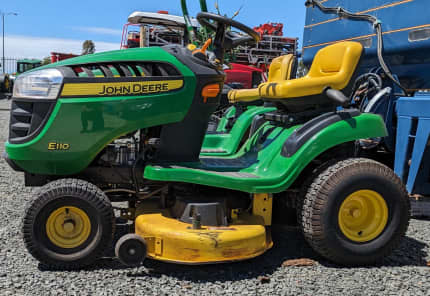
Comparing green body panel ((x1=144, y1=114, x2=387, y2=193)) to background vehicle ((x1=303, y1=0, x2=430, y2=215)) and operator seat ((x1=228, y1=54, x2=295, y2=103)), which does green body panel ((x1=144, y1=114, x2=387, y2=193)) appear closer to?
background vehicle ((x1=303, y1=0, x2=430, y2=215))

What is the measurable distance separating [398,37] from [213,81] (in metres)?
2.34

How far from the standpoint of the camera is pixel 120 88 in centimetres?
266

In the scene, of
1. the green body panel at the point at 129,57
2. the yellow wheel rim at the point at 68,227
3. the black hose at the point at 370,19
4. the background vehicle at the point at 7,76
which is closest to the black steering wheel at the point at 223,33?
the green body panel at the point at 129,57

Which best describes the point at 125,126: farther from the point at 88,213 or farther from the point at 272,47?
the point at 272,47

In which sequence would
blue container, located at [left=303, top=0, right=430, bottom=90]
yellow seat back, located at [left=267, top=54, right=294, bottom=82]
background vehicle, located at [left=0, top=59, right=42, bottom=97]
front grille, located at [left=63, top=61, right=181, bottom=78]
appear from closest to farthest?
1. front grille, located at [left=63, top=61, right=181, bottom=78]
2. blue container, located at [left=303, top=0, right=430, bottom=90]
3. yellow seat back, located at [left=267, top=54, right=294, bottom=82]
4. background vehicle, located at [left=0, top=59, right=42, bottom=97]

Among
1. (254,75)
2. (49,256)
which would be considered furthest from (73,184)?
(254,75)

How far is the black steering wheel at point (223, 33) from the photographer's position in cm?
290

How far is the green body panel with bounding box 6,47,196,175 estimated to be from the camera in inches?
103

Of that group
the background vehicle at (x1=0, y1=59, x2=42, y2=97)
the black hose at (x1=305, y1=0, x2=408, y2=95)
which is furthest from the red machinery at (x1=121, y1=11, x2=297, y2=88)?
the background vehicle at (x1=0, y1=59, x2=42, y2=97)

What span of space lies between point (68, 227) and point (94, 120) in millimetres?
671

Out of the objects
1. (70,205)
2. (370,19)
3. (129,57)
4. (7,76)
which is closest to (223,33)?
(129,57)

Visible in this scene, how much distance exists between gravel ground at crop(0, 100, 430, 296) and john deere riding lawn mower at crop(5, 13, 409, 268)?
114 millimetres

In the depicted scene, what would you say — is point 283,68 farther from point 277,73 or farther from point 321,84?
point 321,84

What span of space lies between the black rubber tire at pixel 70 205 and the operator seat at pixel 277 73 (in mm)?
2116
